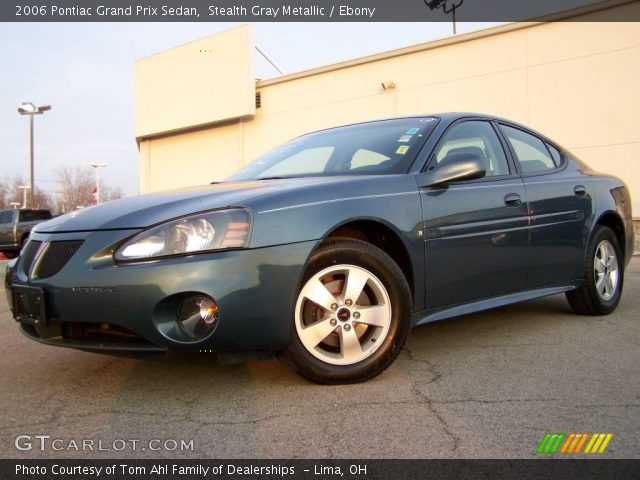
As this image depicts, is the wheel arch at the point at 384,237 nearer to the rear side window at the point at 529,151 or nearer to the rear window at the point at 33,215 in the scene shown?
the rear side window at the point at 529,151

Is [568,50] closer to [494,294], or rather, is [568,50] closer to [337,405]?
[494,294]

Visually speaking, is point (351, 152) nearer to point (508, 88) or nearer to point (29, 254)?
point (29, 254)

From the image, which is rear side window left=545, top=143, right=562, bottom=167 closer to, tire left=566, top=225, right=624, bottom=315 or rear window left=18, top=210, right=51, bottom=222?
tire left=566, top=225, right=624, bottom=315

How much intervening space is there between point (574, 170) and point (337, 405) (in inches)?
117

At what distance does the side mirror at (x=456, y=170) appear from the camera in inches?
125

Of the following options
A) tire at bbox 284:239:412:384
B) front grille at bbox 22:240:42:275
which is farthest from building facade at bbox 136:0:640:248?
front grille at bbox 22:240:42:275

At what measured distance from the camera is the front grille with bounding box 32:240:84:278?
2.59 m

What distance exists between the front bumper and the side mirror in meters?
0.98

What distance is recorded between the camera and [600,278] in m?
4.48

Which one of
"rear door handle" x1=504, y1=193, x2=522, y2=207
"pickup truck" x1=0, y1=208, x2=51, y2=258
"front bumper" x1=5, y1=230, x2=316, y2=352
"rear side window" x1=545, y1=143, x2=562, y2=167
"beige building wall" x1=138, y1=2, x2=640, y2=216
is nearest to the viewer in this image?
"front bumper" x1=5, y1=230, x2=316, y2=352

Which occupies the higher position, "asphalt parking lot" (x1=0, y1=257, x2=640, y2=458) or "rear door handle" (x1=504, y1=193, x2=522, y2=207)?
"rear door handle" (x1=504, y1=193, x2=522, y2=207)

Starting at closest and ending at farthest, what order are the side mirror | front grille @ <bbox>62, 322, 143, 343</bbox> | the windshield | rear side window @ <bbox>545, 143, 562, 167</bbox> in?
front grille @ <bbox>62, 322, 143, 343</bbox> → the side mirror → the windshield → rear side window @ <bbox>545, 143, 562, 167</bbox>
